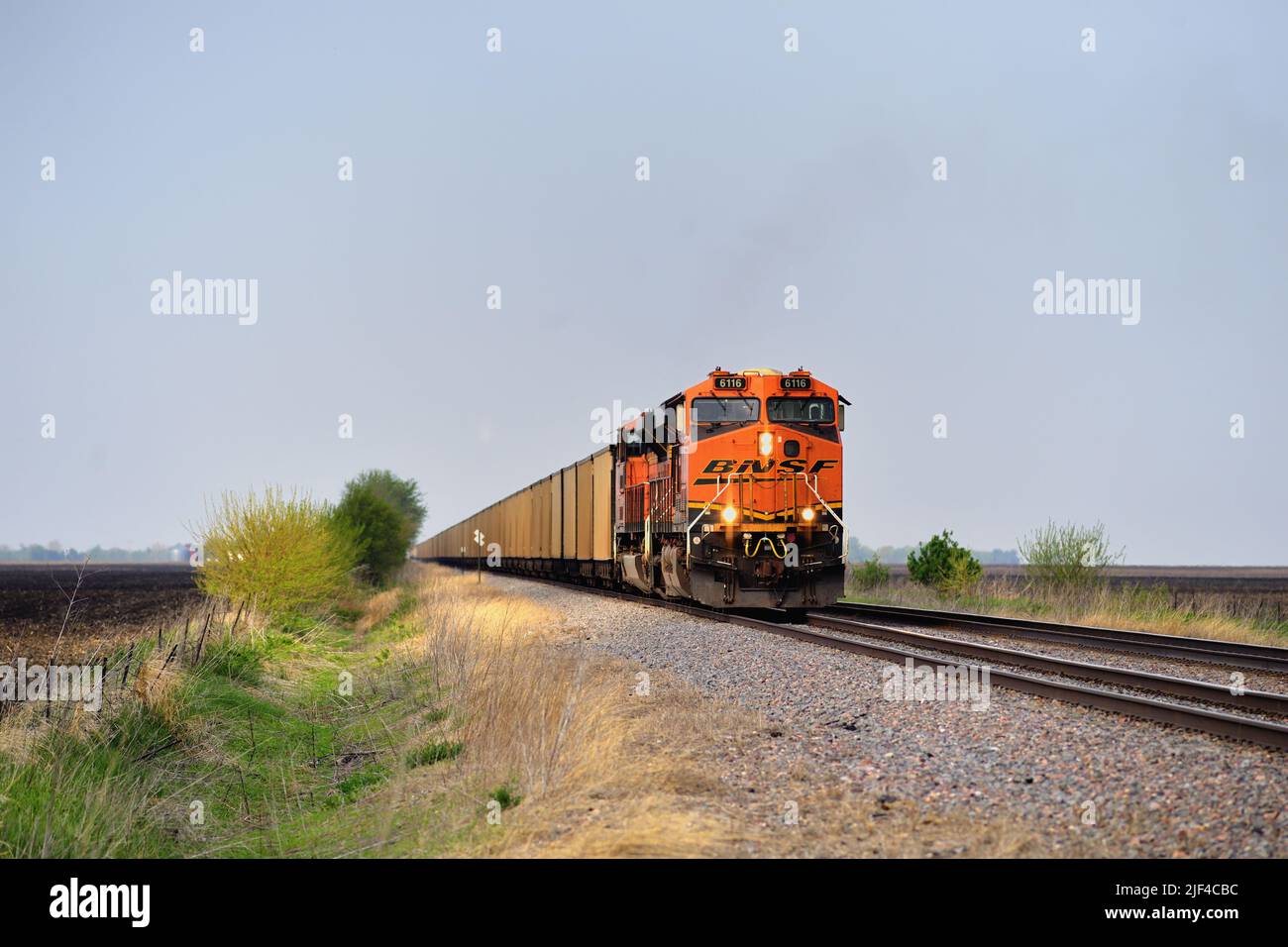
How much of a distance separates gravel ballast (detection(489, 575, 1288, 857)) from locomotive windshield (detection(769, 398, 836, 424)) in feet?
24.9

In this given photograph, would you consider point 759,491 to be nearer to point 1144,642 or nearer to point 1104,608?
point 1144,642

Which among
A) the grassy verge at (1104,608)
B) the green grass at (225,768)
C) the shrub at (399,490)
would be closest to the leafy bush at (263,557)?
the green grass at (225,768)

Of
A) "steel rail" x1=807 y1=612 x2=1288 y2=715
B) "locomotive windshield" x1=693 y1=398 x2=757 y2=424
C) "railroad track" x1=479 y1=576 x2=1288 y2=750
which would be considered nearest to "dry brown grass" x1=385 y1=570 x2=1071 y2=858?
"railroad track" x1=479 y1=576 x2=1288 y2=750

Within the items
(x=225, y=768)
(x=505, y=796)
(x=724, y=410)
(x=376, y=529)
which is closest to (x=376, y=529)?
(x=376, y=529)

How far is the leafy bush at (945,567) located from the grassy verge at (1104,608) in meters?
0.34

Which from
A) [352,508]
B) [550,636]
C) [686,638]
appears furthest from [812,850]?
[352,508]

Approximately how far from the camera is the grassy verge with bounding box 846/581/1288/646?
18256 mm

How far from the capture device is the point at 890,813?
613 centimetres

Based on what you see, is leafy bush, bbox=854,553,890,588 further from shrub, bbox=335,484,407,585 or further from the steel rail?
shrub, bbox=335,484,407,585

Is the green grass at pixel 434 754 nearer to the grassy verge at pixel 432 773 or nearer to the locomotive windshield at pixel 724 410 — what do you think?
the grassy verge at pixel 432 773

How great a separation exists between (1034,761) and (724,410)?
11.7 m

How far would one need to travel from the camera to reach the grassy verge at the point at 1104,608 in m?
18.3
